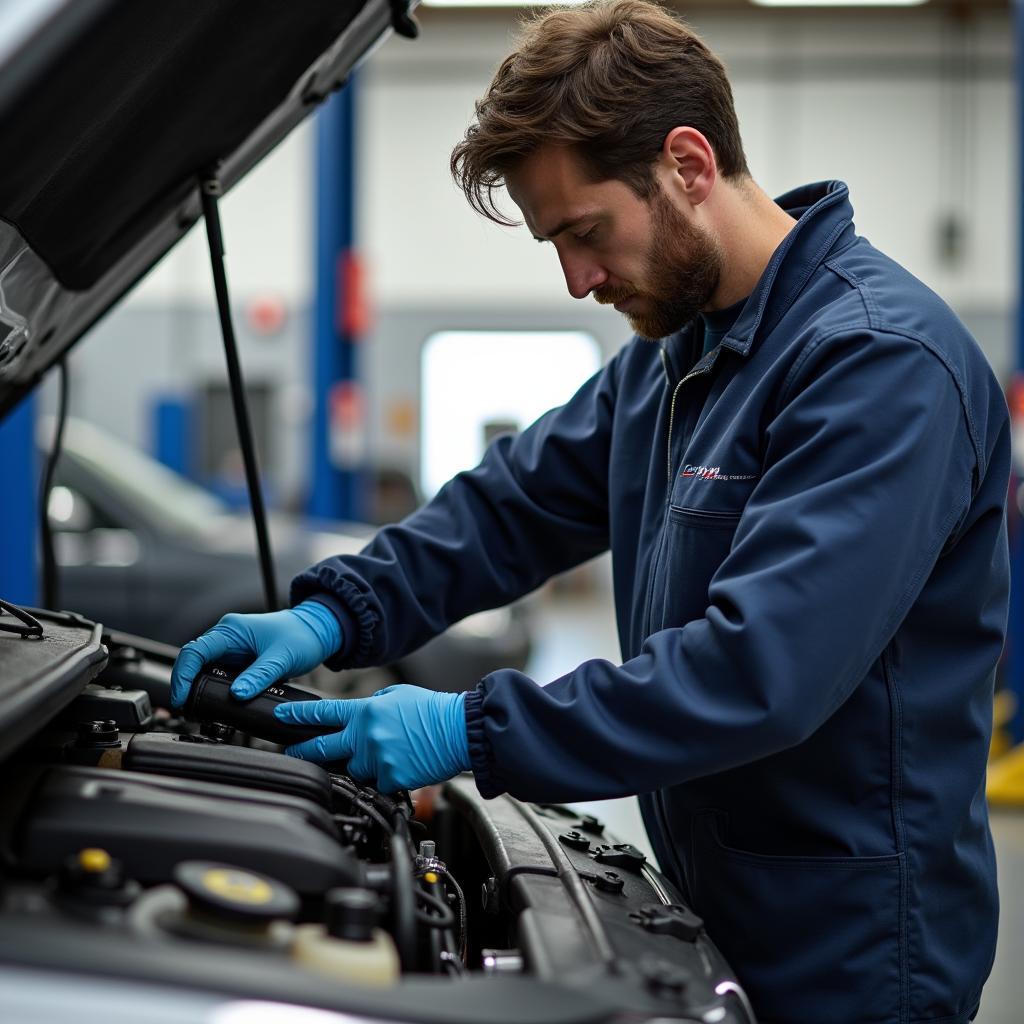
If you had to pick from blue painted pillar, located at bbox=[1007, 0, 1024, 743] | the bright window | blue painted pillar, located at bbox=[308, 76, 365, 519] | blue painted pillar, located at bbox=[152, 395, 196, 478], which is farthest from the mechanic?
the bright window

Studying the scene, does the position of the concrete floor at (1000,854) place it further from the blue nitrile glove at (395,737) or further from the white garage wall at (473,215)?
the white garage wall at (473,215)

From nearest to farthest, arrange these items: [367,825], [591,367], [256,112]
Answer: [367,825], [256,112], [591,367]

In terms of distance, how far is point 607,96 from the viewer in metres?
1.39

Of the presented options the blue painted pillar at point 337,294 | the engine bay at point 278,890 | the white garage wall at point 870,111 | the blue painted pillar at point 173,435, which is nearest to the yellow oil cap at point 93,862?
the engine bay at point 278,890

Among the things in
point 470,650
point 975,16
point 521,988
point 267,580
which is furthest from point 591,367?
point 521,988

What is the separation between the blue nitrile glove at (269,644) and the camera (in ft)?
5.01

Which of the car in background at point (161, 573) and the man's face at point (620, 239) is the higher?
the man's face at point (620, 239)

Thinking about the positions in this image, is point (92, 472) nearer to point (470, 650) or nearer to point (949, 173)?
point (470, 650)

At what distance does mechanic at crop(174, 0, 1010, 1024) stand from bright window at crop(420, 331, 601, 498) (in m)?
11.5

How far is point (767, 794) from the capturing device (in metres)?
1.32

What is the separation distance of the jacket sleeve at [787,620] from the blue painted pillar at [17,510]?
257 centimetres

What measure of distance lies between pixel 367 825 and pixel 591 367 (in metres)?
11.8

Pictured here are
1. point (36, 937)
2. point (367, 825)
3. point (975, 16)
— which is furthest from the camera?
point (975, 16)

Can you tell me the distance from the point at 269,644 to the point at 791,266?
778mm
